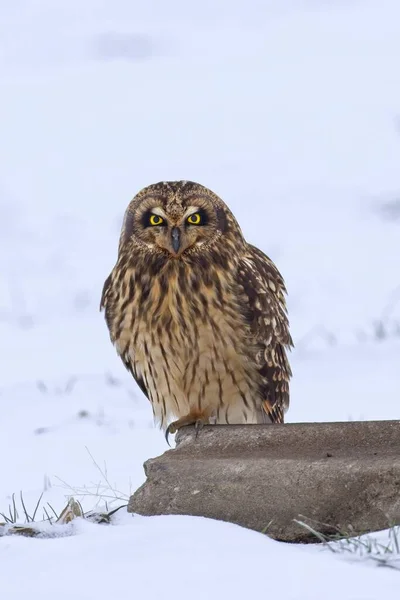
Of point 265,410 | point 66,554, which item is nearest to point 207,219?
point 265,410

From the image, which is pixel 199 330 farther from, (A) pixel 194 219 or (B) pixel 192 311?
(A) pixel 194 219

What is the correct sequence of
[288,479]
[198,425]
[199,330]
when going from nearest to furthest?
[288,479], [198,425], [199,330]

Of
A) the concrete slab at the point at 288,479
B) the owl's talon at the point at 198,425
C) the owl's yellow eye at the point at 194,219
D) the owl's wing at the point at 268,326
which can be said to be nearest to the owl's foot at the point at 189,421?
the owl's talon at the point at 198,425

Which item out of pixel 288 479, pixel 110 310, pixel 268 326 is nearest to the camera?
pixel 288 479

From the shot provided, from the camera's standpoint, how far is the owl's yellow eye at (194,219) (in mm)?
5223

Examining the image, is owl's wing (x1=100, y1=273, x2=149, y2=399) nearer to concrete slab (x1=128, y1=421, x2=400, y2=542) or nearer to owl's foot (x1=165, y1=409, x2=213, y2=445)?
owl's foot (x1=165, y1=409, x2=213, y2=445)

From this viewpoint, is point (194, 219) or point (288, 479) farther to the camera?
point (194, 219)

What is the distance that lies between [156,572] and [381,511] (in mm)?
833

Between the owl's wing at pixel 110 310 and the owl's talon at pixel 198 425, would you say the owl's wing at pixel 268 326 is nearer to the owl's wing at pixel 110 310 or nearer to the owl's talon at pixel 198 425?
the owl's talon at pixel 198 425

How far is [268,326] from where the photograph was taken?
5.38m

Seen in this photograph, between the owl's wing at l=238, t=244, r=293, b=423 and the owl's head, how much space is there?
0.71ft

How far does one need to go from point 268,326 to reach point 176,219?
613 mm

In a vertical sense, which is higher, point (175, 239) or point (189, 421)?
point (175, 239)

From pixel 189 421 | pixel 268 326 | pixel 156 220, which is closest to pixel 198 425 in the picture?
pixel 189 421
